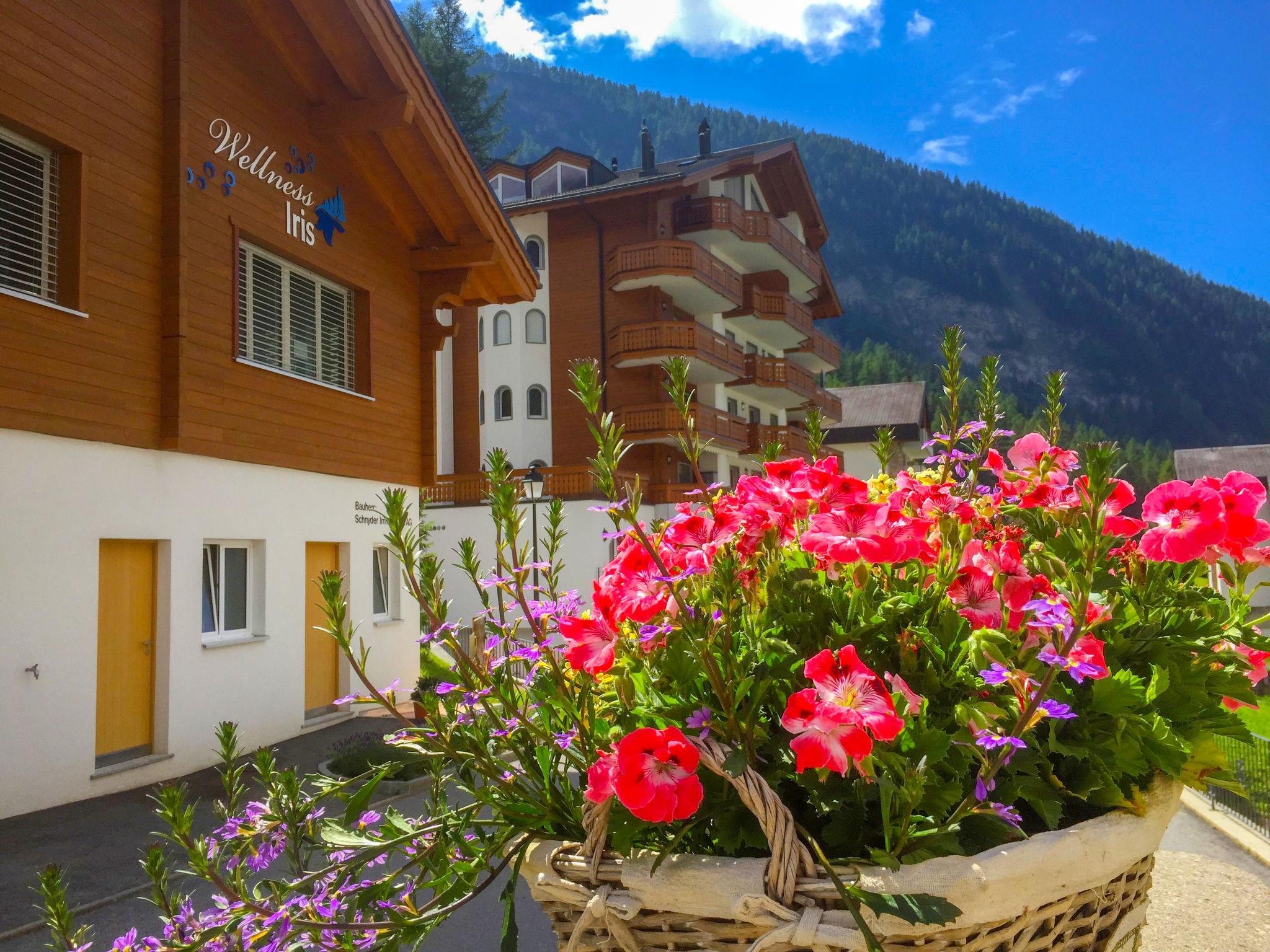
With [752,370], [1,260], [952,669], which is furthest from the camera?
[752,370]

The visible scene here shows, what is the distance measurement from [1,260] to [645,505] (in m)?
19.6

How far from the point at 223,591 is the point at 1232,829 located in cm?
1047

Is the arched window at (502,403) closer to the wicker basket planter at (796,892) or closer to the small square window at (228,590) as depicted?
the small square window at (228,590)

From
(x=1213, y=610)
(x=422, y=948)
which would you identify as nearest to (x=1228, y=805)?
(x=422, y=948)

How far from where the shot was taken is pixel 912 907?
3.09 ft

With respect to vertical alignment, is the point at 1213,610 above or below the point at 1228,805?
above

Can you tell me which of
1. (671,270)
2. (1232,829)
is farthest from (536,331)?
(1232,829)

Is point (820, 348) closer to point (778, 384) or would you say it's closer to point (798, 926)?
point (778, 384)

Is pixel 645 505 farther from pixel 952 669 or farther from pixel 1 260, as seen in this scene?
pixel 952 669

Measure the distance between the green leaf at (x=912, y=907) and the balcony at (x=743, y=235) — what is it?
32095mm

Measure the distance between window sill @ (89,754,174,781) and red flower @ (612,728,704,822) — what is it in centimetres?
928

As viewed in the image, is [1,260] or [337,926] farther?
[1,260]

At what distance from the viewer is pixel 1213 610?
1408 millimetres

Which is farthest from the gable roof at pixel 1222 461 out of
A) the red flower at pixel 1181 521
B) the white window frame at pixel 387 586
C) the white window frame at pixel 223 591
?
the red flower at pixel 1181 521
